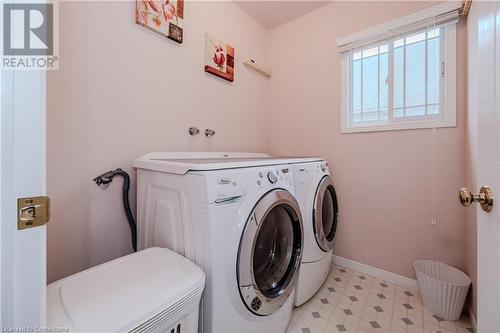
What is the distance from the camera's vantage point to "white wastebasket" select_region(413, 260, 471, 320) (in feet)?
4.34

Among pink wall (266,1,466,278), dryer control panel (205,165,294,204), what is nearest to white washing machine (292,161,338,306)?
dryer control panel (205,165,294,204)

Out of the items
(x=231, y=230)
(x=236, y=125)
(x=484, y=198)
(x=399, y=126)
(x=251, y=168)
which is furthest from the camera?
(x=236, y=125)

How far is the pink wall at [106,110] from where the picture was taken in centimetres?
109

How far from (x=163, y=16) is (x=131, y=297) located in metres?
1.64

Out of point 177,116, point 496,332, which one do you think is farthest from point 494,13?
point 177,116

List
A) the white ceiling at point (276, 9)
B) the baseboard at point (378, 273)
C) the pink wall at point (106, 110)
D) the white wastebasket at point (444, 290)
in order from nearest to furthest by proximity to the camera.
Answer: the pink wall at point (106, 110) → the white wastebasket at point (444, 290) → the baseboard at point (378, 273) → the white ceiling at point (276, 9)

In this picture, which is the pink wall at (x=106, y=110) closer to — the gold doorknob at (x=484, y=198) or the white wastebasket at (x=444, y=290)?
the gold doorknob at (x=484, y=198)

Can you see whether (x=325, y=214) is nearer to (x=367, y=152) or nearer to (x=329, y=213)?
(x=329, y=213)

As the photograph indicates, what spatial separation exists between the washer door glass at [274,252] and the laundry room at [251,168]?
1 cm

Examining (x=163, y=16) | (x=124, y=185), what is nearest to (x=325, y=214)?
(x=124, y=185)

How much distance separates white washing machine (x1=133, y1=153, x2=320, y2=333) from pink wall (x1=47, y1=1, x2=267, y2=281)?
0.20m

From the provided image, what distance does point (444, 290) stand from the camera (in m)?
1.34

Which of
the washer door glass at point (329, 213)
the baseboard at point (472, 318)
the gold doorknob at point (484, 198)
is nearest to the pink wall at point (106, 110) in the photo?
the washer door glass at point (329, 213)

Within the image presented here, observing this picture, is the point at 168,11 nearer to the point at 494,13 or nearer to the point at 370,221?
the point at 494,13
